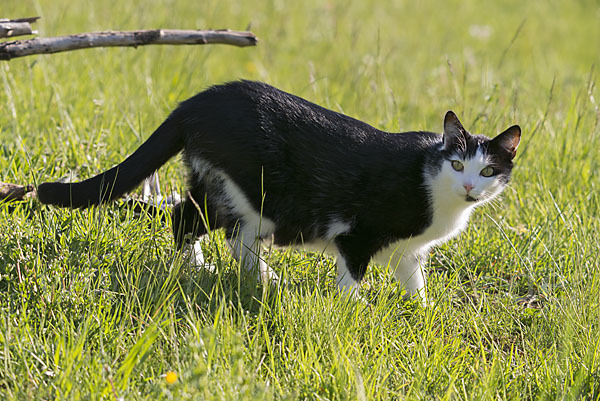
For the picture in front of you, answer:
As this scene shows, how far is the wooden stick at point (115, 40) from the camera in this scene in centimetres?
334

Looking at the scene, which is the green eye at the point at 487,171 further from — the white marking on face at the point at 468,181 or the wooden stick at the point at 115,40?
the wooden stick at the point at 115,40

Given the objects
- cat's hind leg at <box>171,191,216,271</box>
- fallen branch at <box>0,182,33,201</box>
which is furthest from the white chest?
fallen branch at <box>0,182,33,201</box>

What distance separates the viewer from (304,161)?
320 cm

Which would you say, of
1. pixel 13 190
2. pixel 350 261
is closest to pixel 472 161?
pixel 350 261

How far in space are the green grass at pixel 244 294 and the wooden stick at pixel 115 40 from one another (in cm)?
57

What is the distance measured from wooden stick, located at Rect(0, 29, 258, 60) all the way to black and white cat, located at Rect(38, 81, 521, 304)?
0.52m

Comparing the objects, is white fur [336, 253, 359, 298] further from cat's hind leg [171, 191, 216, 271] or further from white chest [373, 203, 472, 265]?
cat's hind leg [171, 191, 216, 271]

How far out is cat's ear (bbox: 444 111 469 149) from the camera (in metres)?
3.12

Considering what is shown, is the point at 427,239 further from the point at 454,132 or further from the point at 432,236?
the point at 454,132

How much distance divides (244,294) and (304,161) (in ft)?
2.29

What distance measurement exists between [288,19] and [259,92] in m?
5.31

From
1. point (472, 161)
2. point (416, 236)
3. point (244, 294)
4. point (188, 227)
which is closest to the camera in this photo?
point (244, 294)

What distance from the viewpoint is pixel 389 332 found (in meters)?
2.82

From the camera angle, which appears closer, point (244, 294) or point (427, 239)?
point (244, 294)
